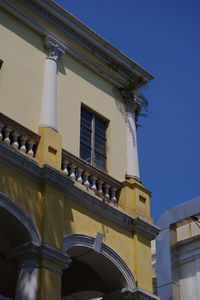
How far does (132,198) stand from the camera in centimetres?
1370

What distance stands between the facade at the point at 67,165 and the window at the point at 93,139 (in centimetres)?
3

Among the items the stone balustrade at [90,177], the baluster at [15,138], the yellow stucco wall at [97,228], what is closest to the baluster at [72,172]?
the stone balustrade at [90,177]

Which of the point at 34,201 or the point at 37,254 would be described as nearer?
the point at 37,254

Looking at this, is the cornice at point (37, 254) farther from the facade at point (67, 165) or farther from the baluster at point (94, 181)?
the baluster at point (94, 181)

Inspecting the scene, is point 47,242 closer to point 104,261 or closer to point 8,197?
point 8,197

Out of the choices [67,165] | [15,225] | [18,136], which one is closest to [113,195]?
[67,165]

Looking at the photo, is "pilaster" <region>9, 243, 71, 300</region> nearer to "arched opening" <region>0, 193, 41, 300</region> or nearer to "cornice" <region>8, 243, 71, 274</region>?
"cornice" <region>8, 243, 71, 274</region>

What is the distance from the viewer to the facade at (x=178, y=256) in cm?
1902

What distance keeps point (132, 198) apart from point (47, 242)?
304cm

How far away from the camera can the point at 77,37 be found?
14469 millimetres

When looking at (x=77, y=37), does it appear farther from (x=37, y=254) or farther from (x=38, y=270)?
(x=38, y=270)

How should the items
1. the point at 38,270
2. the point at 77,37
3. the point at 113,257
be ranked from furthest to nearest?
the point at 77,37
the point at 113,257
the point at 38,270

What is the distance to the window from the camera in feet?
45.5

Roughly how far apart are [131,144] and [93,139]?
1125mm
